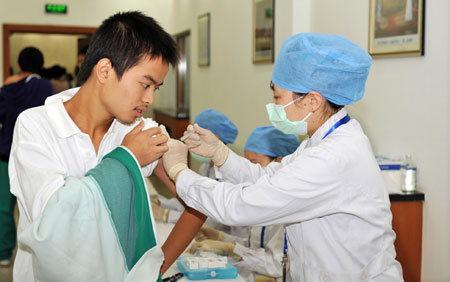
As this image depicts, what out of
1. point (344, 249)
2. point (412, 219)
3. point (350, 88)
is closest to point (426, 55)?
point (412, 219)

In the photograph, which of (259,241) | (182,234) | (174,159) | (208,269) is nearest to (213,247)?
(259,241)

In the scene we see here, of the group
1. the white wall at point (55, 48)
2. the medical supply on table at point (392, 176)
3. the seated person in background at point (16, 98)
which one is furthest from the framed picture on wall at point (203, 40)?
the white wall at point (55, 48)

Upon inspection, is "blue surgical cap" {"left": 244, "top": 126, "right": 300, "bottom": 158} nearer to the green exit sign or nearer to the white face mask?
the white face mask

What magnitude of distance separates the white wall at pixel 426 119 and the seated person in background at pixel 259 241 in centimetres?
51

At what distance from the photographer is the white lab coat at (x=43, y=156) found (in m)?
1.29

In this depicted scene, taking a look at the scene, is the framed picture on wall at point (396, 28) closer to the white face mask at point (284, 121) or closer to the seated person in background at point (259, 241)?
the seated person in background at point (259, 241)

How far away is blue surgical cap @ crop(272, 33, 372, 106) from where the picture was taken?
1.62 metres

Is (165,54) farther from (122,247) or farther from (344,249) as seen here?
(344,249)

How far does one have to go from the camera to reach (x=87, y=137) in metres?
1.47

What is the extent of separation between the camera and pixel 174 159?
1.72 m

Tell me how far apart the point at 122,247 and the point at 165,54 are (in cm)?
53

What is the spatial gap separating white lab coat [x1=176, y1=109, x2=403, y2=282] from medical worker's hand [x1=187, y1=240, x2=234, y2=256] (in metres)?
0.98

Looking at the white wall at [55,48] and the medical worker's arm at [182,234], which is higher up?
the white wall at [55,48]

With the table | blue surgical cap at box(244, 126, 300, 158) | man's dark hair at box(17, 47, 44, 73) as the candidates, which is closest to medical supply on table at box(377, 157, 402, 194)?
blue surgical cap at box(244, 126, 300, 158)
